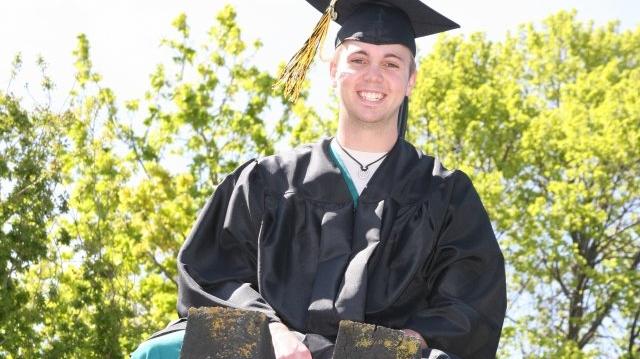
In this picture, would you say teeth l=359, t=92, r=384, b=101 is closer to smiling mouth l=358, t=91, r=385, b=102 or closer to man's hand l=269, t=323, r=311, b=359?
Answer: smiling mouth l=358, t=91, r=385, b=102

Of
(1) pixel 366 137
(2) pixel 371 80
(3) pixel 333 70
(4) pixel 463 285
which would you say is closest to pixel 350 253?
(4) pixel 463 285

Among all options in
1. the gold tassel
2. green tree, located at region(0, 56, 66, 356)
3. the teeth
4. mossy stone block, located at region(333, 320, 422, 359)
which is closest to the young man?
the teeth

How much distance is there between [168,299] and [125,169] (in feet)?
11.1

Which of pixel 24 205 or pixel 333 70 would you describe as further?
pixel 24 205

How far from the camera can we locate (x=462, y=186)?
4.53 m

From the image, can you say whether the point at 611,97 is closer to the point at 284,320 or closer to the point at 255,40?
the point at 255,40

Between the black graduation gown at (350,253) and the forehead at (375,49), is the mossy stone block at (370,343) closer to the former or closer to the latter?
the black graduation gown at (350,253)

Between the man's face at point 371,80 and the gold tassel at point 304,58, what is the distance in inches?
9.0

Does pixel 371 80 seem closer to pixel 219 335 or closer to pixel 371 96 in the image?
pixel 371 96

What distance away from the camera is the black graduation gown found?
13.4 feet

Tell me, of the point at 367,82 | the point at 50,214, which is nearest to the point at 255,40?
the point at 50,214

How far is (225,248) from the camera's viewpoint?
4.39 metres

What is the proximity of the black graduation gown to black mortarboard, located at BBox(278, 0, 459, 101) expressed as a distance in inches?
22.1

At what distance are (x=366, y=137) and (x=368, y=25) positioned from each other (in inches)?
20.5
